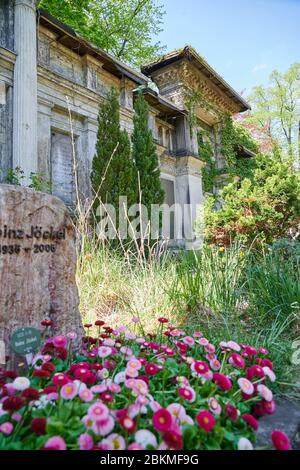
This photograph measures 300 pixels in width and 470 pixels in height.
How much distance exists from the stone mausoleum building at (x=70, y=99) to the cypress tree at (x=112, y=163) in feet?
1.67

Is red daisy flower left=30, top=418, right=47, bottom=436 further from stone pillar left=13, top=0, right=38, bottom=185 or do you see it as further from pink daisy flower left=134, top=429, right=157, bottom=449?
stone pillar left=13, top=0, right=38, bottom=185

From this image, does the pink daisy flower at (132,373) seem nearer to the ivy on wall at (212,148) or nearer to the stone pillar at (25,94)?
the stone pillar at (25,94)

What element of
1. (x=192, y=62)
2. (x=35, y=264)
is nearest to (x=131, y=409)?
(x=35, y=264)

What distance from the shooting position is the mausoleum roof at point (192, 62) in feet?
31.9

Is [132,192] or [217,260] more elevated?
[132,192]

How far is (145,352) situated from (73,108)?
641cm

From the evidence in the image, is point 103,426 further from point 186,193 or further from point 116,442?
point 186,193

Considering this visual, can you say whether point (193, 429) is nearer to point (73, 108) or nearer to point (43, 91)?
point (43, 91)

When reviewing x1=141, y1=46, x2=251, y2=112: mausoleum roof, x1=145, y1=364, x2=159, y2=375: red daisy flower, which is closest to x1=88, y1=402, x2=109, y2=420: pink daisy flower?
x1=145, y1=364, x2=159, y2=375: red daisy flower

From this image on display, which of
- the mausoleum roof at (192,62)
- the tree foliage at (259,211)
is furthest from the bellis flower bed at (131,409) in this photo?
the mausoleum roof at (192,62)

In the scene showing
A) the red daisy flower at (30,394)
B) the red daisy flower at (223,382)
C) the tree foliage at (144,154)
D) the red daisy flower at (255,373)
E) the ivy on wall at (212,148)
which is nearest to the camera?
the red daisy flower at (30,394)

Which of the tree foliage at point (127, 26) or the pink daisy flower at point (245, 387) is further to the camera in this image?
the tree foliage at point (127, 26)

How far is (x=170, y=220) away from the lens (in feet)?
35.7
